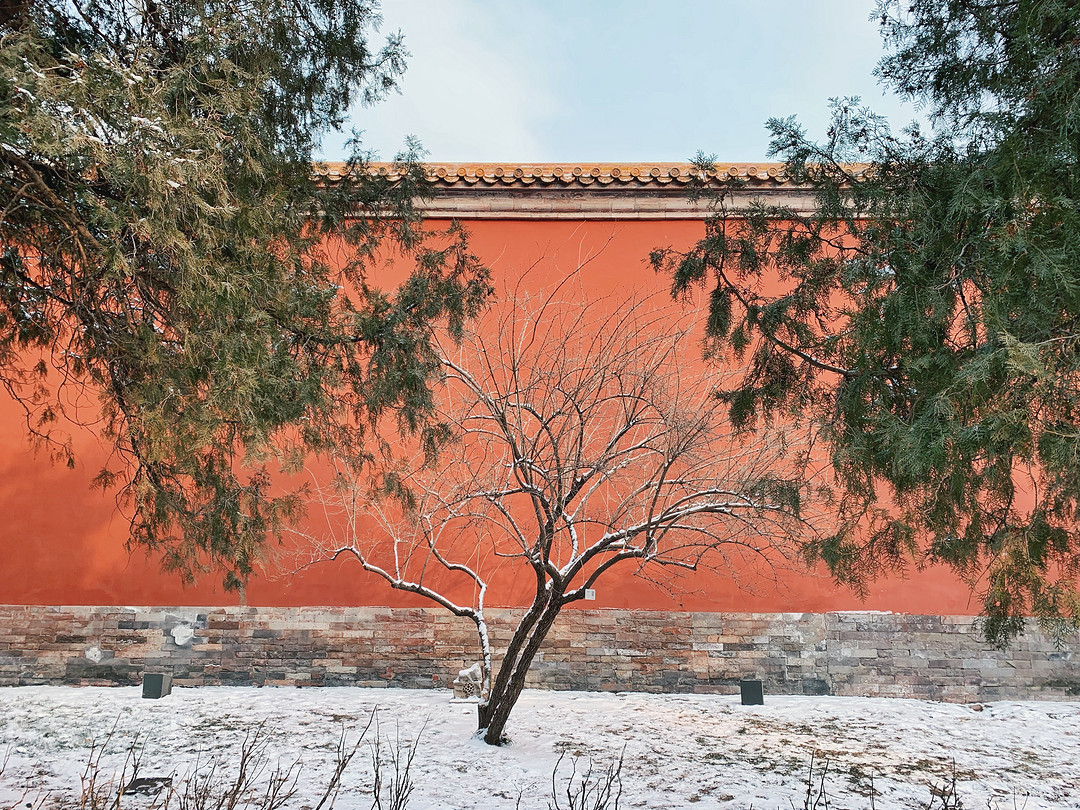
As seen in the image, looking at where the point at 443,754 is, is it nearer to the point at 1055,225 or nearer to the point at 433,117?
the point at 1055,225

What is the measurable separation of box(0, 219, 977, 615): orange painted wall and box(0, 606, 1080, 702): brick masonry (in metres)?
0.10

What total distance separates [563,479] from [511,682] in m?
1.25

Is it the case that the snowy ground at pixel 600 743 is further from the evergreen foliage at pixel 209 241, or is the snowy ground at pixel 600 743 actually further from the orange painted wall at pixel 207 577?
the evergreen foliage at pixel 209 241

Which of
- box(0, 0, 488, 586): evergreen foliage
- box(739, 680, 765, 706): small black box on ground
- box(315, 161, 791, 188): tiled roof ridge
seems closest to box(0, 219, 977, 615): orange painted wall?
box(315, 161, 791, 188): tiled roof ridge

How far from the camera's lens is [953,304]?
2.35 meters

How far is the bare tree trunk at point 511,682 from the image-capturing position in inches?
182

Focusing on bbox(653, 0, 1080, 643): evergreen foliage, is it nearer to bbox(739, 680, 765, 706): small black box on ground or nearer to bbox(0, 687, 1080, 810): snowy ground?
bbox(0, 687, 1080, 810): snowy ground

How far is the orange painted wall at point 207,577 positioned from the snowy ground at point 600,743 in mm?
700

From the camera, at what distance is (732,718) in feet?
17.7

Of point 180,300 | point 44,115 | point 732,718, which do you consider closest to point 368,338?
point 180,300

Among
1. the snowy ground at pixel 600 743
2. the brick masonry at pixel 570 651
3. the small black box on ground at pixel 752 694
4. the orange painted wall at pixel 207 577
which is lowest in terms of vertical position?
the snowy ground at pixel 600 743

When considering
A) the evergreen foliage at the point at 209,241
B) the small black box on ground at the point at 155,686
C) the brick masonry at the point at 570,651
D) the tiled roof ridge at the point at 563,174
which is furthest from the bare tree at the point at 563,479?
the small black box on ground at the point at 155,686

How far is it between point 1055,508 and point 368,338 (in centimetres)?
271

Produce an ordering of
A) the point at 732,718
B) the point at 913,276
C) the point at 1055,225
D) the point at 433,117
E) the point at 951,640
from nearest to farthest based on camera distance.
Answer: the point at 1055,225
the point at 913,276
the point at 732,718
the point at 951,640
the point at 433,117
